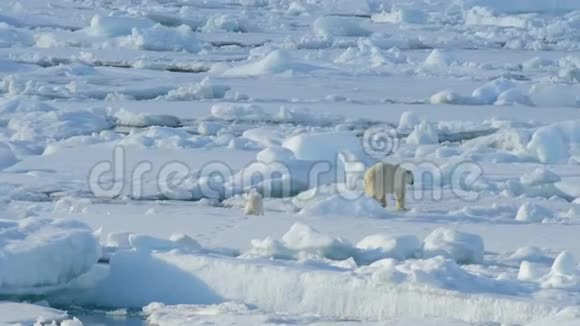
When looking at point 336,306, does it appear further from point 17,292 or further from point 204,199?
point 204,199

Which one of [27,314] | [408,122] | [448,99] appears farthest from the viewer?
[448,99]

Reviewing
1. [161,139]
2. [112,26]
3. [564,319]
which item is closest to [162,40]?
[112,26]

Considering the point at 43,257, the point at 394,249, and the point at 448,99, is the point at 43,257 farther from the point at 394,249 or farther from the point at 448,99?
the point at 448,99

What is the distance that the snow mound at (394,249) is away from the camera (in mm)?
5957

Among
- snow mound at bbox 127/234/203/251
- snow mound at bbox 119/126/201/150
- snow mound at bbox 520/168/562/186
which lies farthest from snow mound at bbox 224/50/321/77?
snow mound at bbox 127/234/203/251

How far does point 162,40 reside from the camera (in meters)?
19.0

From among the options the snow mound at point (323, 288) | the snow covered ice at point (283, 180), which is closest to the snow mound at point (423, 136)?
the snow covered ice at point (283, 180)

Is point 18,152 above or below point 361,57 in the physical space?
below

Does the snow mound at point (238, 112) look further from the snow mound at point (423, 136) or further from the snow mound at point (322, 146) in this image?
the snow mound at point (322, 146)

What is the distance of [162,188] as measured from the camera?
27.8 ft

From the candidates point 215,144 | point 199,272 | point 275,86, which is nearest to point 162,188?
point 215,144

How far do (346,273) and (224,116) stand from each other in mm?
6714

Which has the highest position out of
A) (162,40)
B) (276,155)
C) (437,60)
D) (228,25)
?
(228,25)

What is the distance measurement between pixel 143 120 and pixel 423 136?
8.85 feet
